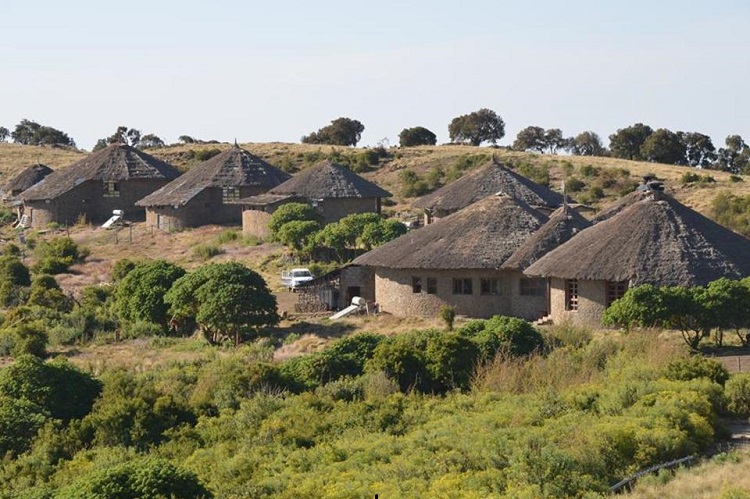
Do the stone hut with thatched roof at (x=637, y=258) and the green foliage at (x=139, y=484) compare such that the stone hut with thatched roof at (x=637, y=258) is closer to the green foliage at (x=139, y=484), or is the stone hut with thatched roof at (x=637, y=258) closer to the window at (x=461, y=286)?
the window at (x=461, y=286)

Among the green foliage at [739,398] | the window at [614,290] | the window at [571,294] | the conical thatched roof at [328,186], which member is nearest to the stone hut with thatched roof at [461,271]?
the window at [571,294]

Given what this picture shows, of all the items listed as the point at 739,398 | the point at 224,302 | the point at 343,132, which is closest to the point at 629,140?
the point at 343,132

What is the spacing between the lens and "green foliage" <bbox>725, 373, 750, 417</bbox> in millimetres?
24547

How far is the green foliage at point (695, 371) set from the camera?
25766 mm

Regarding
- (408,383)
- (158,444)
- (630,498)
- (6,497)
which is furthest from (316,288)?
(630,498)

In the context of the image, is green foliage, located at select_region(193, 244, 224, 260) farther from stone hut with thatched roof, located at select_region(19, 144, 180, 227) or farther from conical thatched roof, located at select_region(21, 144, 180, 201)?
conical thatched roof, located at select_region(21, 144, 180, 201)

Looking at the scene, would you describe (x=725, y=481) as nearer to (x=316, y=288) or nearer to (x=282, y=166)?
(x=316, y=288)

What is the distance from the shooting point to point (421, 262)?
4384 centimetres

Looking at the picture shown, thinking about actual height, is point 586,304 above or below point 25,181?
below

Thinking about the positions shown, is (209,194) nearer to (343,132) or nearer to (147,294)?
(147,294)

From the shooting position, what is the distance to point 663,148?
99.9 m

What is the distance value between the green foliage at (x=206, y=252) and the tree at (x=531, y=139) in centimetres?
6563

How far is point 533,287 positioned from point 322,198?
23.5 metres

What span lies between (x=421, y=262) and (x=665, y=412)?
22.1 metres
